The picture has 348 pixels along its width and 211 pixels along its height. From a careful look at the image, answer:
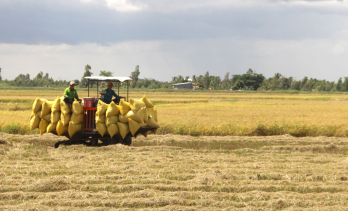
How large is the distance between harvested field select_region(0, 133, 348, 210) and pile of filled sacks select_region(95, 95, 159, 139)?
27.9 inches

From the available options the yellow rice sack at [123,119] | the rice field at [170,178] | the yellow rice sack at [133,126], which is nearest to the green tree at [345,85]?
the rice field at [170,178]

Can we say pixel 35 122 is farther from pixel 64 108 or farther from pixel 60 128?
pixel 64 108

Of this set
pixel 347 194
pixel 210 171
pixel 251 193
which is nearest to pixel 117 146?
pixel 210 171

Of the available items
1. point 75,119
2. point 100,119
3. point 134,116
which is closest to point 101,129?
point 100,119

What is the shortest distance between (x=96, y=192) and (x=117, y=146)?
515 cm

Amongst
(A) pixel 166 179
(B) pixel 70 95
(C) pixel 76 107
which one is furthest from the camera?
(B) pixel 70 95

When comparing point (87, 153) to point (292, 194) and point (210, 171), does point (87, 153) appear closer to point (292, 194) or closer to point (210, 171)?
point (210, 171)

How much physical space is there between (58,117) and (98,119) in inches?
54.6

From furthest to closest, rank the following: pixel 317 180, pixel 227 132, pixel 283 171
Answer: pixel 227 132 < pixel 283 171 < pixel 317 180

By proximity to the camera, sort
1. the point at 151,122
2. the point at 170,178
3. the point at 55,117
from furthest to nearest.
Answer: the point at 55,117
the point at 151,122
the point at 170,178

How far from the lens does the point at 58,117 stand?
11.4 meters

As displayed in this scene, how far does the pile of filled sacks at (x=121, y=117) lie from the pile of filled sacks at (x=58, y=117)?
70 centimetres

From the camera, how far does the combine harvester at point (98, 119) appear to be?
35.3 feet

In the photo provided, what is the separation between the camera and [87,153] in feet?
35.8
